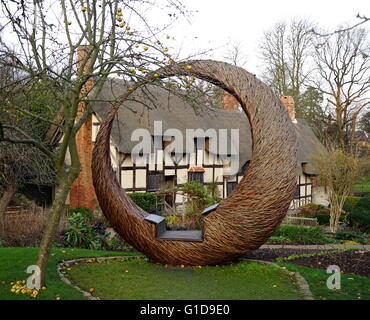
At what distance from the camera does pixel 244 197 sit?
22.8 feet

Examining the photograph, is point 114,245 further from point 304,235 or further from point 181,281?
point 304,235

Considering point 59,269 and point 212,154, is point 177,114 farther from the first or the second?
point 59,269

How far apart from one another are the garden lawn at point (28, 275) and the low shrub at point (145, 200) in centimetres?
739

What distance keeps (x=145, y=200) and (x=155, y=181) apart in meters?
1.53

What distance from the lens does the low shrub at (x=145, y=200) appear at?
16484 mm

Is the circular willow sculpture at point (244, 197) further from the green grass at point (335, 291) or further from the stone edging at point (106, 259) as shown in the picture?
the green grass at point (335, 291)

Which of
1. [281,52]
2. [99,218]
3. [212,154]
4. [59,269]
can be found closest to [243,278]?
[59,269]

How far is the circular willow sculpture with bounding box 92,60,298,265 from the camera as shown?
22.5 ft

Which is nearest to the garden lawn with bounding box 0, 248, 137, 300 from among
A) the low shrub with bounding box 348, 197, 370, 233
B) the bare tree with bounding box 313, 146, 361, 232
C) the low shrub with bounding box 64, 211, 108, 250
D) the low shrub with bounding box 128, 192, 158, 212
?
the low shrub with bounding box 64, 211, 108, 250

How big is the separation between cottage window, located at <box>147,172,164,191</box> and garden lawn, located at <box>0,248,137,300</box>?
8.82 m

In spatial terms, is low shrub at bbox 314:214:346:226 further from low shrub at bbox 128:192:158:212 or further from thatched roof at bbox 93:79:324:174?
low shrub at bbox 128:192:158:212

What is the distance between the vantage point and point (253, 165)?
6.95m

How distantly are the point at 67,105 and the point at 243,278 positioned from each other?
3.64 metres

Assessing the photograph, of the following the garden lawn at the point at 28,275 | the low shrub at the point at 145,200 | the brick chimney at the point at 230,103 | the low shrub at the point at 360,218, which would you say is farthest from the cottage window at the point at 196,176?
the garden lawn at the point at 28,275
